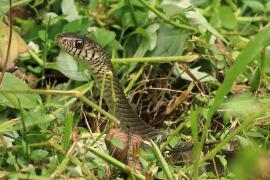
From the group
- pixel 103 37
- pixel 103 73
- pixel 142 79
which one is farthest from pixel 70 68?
pixel 103 73

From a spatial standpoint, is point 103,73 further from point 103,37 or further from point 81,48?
point 103,37

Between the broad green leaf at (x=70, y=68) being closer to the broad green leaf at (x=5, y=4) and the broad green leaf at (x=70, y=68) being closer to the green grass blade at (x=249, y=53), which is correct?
the broad green leaf at (x=5, y=4)

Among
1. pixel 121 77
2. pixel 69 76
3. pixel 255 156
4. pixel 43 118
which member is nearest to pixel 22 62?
pixel 69 76

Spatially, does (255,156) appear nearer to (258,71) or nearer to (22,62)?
(258,71)

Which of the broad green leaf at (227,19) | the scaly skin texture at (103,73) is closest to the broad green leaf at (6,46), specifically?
the scaly skin texture at (103,73)

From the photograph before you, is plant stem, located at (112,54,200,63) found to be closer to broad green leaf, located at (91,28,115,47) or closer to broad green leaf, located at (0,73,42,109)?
broad green leaf, located at (91,28,115,47)

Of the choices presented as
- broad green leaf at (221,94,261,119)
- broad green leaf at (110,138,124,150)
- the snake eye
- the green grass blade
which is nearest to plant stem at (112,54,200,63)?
the snake eye

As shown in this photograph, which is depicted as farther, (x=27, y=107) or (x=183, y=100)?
(x=183, y=100)
